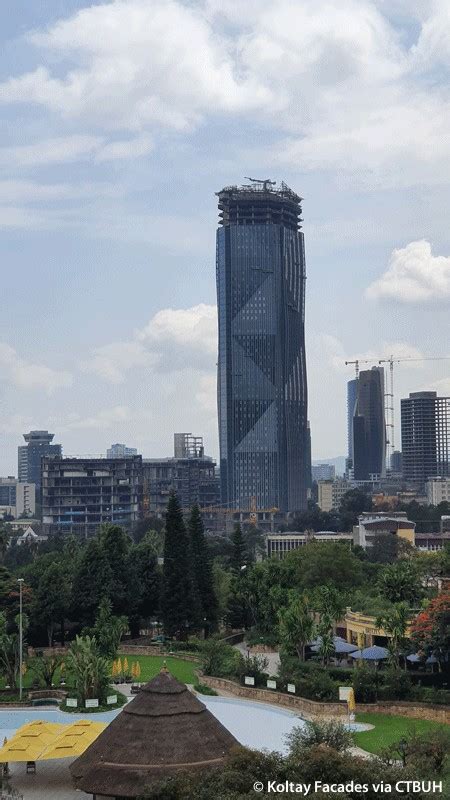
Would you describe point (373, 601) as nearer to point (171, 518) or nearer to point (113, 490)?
point (171, 518)

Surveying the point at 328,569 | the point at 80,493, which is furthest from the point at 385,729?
the point at 80,493

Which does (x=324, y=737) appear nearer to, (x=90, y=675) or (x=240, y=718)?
(x=240, y=718)

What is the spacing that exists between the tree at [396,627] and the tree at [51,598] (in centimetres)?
1931

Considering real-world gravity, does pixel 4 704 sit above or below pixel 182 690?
below

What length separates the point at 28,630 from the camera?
57.4m

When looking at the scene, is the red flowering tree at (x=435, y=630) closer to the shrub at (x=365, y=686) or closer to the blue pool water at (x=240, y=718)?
the shrub at (x=365, y=686)

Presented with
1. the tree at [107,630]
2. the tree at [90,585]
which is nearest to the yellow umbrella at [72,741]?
the tree at [107,630]

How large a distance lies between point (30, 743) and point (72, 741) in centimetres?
118

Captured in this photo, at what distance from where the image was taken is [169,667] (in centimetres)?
5331

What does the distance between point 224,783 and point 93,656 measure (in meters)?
24.4

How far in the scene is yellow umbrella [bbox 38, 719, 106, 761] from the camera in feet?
100

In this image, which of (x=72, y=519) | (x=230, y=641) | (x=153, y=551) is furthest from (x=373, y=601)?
(x=72, y=519)

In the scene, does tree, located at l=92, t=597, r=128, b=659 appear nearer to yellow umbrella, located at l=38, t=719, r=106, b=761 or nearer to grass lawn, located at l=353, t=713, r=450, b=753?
grass lawn, located at l=353, t=713, r=450, b=753

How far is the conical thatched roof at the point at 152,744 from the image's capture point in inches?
1053
